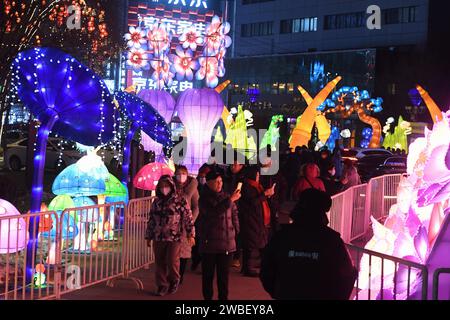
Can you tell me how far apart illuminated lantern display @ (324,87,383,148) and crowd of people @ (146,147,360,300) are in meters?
39.4

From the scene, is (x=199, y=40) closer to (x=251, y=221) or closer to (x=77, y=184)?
(x=77, y=184)

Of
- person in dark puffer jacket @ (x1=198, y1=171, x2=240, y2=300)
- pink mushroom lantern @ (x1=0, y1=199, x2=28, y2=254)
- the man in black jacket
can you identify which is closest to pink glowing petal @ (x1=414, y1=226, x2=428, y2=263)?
person in dark puffer jacket @ (x1=198, y1=171, x2=240, y2=300)

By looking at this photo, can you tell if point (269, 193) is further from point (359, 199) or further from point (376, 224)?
point (359, 199)

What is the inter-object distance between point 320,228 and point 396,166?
25.3 m

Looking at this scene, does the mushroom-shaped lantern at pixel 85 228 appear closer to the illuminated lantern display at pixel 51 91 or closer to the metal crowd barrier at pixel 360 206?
the illuminated lantern display at pixel 51 91

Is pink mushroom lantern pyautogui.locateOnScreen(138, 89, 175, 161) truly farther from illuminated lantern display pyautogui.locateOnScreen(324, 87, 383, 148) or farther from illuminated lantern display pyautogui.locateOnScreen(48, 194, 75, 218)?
illuminated lantern display pyautogui.locateOnScreen(324, 87, 383, 148)

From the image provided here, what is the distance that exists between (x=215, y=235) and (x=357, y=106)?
4757cm

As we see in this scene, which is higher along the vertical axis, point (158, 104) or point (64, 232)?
point (158, 104)

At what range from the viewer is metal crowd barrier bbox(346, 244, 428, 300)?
A: 6.28 metres

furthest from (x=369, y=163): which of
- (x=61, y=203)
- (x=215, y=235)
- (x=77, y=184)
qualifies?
(x=215, y=235)

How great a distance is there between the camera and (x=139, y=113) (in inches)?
596

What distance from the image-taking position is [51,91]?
9.54 m
